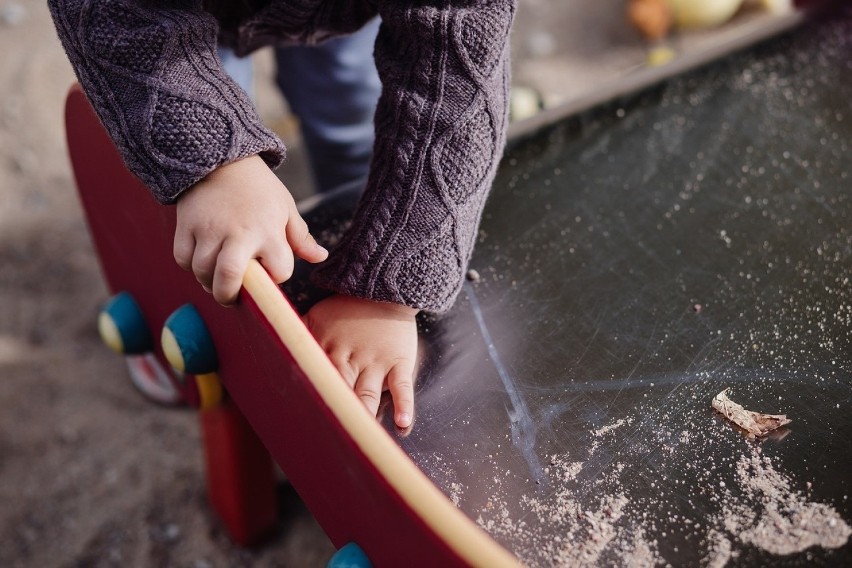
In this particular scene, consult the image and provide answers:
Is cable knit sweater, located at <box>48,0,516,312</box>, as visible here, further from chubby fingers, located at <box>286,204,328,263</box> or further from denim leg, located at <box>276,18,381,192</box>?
denim leg, located at <box>276,18,381,192</box>

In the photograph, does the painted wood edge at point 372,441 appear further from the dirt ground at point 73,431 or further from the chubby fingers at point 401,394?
the dirt ground at point 73,431

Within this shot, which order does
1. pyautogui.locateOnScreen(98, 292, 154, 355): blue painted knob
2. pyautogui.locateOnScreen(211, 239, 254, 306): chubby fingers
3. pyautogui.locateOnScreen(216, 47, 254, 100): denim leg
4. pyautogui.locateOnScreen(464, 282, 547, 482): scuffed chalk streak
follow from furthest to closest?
pyautogui.locateOnScreen(216, 47, 254, 100): denim leg < pyautogui.locateOnScreen(98, 292, 154, 355): blue painted knob < pyautogui.locateOnScreen(464, 282, 547, 482): scuffed chalk streak < pyautogui.locateOnScreen(211, 239, 254, 306): chubby fingers

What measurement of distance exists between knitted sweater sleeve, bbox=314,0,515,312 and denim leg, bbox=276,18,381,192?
403 millimetres

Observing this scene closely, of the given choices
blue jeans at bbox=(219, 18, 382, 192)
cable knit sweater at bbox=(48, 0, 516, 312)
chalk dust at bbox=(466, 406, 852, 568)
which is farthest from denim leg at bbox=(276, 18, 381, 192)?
chalk dust at bbox=(466, 406, 852, 568)

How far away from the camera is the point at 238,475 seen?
0.94 m

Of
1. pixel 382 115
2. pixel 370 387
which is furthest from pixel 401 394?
pixel 382 115

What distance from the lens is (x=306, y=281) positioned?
761 mm

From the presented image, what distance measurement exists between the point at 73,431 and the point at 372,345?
678mm

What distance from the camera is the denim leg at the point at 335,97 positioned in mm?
1104

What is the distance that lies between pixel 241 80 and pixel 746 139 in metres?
0.69

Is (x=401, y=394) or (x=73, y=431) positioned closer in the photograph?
(x=401, y=394)

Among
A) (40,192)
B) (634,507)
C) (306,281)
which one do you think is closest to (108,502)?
(306,281)

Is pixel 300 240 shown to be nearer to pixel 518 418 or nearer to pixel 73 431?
pixel 518 418

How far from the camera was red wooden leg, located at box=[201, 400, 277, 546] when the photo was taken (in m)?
0.89
